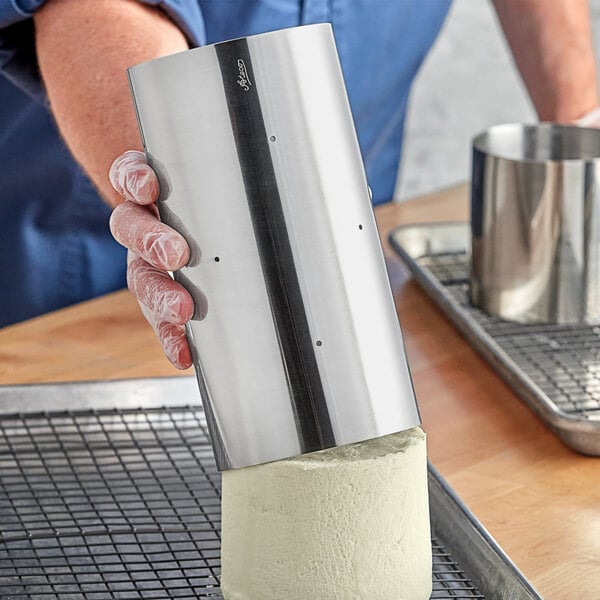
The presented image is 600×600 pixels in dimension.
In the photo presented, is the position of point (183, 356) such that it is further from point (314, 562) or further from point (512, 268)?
point (512, 268)

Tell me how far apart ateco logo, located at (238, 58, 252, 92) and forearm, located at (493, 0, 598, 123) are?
69 centimetres

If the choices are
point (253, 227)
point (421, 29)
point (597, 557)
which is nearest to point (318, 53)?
point (253, 227)

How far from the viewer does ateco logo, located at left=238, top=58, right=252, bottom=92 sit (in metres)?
0.47

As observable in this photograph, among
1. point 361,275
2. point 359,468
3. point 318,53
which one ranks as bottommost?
point 359,468

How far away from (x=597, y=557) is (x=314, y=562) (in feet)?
0.62

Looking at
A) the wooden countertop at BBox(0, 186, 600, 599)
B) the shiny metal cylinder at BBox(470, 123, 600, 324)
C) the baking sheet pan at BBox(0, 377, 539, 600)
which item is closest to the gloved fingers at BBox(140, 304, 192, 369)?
the baking sheet pan at BBox(0, 377, 539, 600)

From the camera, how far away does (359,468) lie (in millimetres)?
518

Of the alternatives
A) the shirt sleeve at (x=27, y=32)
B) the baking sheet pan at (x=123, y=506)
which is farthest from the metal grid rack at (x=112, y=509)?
the shirt sleeve at (x=27, y=32)

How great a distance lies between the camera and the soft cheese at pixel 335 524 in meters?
0.52

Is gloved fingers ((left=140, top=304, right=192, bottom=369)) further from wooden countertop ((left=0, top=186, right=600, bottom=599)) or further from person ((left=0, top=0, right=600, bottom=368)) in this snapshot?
wooden countertop ((left=0, top=186, right=600, bottom=599))

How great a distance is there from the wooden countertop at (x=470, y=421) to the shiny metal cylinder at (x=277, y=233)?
0.55 ft

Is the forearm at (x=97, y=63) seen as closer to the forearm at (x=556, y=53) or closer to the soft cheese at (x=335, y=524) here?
the soft cheese at (x=335, y=524)

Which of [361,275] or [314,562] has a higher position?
[361,275]

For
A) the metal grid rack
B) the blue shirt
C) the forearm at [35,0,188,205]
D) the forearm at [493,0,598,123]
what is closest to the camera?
the metal grid rack
